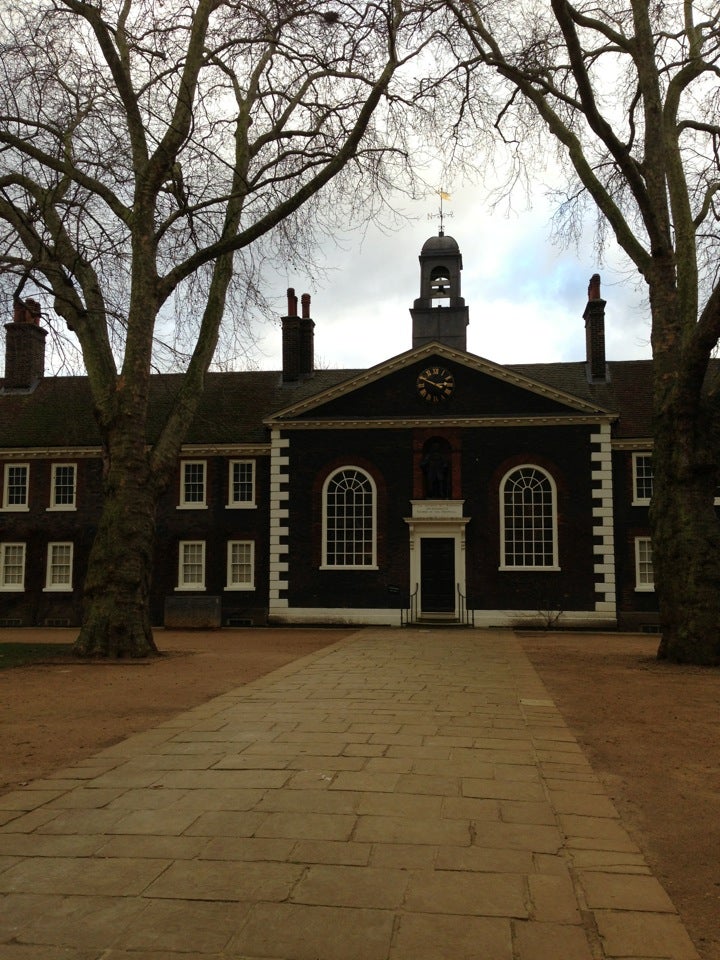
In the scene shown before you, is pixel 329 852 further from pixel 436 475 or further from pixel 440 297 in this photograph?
pixel 440 297

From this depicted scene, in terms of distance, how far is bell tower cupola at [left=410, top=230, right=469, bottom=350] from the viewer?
101 feet

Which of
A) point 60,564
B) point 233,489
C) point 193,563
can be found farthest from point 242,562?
point 60,564

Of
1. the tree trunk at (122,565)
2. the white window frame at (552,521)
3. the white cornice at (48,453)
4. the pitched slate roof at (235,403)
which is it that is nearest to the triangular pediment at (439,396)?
the pitched slate roof at (235,403)

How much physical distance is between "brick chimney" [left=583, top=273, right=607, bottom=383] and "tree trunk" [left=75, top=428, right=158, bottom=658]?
62.8ft

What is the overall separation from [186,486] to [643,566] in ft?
50.2

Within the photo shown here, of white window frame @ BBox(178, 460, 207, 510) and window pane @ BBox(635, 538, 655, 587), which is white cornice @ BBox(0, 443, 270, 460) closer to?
white window frame @ BBox(178, 460, 207, 510)

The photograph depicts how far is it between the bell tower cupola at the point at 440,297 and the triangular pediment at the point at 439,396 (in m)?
3.68

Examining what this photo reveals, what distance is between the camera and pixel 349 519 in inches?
1077

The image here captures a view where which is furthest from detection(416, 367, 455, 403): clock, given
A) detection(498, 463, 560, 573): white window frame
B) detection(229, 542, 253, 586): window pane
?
detection(229, 542, 253, 586): window pane

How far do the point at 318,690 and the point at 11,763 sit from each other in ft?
15.5

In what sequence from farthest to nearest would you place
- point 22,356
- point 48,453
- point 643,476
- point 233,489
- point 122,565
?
point 22,356 < point 48,453 < point 233,489 < point 643,476 < point 122,565

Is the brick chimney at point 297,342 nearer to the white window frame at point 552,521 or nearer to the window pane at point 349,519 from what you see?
the window pane at point 349,519

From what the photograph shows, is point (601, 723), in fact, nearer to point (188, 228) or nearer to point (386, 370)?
point (188, 228)

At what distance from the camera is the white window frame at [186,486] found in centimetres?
2884
